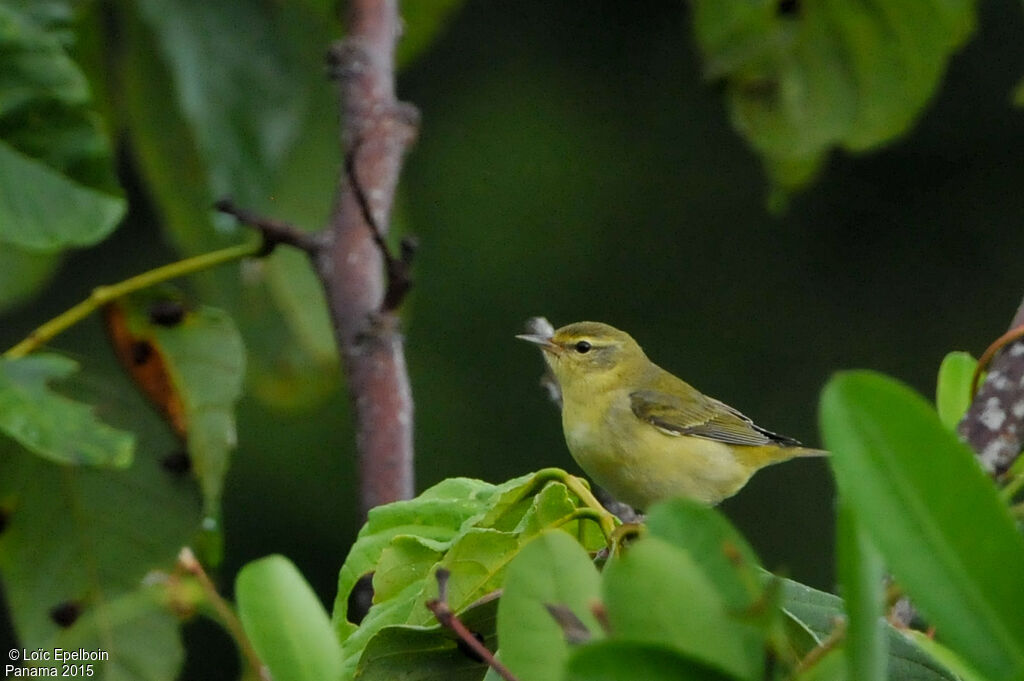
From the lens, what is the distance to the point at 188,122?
240 cm

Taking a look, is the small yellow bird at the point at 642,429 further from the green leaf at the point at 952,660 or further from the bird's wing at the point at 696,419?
the green leaf at the point at 952,660

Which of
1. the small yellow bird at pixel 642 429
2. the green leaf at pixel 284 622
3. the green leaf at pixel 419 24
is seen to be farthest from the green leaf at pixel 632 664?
the green leaf at pixel 419 24

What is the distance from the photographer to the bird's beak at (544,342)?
3.16 m

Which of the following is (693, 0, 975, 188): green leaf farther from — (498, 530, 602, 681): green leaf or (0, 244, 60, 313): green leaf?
(498, 530, 602, 681): green leaf

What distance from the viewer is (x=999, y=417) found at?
1.32 meters

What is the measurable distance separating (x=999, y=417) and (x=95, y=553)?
132cm

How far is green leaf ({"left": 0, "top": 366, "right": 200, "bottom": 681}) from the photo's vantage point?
1968mm

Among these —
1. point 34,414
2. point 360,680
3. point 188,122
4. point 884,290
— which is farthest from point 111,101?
point 884,290

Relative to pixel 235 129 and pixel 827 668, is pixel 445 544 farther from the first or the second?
pixel 235 129

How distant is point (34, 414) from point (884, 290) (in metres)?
8.81

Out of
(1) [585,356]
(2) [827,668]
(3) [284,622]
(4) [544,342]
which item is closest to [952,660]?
(2) [827,668]

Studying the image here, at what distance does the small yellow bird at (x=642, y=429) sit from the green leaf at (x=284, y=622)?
200 centimetres

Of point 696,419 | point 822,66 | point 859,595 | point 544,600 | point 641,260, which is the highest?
point 822,66

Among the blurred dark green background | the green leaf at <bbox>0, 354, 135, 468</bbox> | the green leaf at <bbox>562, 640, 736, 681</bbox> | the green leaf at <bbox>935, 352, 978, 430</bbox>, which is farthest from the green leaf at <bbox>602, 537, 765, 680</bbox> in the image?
the blurred dark green background
